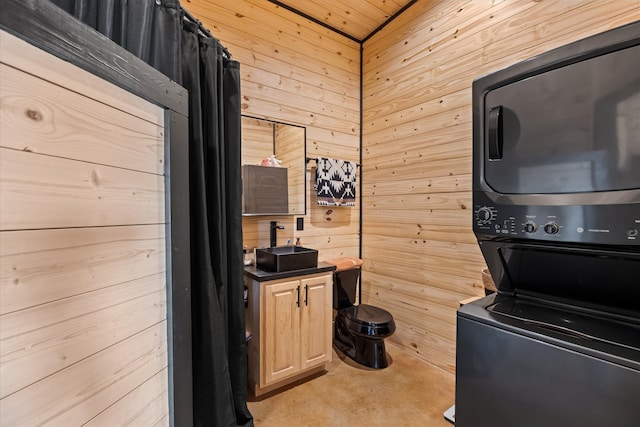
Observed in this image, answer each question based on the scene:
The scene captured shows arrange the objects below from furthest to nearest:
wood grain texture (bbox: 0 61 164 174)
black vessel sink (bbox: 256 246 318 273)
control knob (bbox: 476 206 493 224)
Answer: black vessel sink (bbox: 256 246 318 273) < control knob (bbox: 476 206 493 224) < wood grain texture (bbox: 0 61 164 174)

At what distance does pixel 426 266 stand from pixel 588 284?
56.2 inches

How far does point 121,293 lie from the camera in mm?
778

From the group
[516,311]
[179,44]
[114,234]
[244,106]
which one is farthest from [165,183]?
[244,106]

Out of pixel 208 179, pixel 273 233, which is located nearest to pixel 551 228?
pixel 208 179

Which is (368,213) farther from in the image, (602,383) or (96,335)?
(96,335)

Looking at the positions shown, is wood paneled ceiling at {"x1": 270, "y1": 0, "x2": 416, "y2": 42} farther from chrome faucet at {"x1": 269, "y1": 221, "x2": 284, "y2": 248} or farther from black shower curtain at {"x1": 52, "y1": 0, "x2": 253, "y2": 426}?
chrome faucet at {"x1": 269, "y1": 221, "x2": 284, "y2": 248}

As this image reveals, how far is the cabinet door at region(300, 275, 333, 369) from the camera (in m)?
2.01

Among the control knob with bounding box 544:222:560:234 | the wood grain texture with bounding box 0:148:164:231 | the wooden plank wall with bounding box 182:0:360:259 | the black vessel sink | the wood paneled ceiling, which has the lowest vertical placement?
the black vessel sink

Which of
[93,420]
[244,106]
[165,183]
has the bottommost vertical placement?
[93,420]

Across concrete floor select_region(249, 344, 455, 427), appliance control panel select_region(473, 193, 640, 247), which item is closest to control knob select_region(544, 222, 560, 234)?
appliance control panel select_region(473, 193, 640, 247)

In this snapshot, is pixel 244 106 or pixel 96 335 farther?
pixel 244 106

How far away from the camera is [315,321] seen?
207 cm

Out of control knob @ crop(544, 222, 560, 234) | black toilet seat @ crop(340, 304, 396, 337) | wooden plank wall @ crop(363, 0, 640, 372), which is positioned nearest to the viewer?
control knob @ crop(544, 222, 560, 234)

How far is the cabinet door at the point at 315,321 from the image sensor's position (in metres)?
2.01
